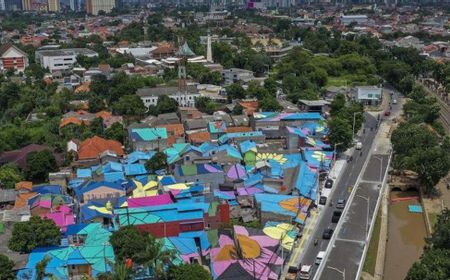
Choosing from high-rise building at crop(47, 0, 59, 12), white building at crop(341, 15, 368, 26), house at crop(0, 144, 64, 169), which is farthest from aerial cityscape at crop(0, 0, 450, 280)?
high-rise building at crop(47, 0, 59, 12)

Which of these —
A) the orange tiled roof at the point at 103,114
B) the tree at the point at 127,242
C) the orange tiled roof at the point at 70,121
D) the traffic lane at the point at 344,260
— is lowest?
the traffic lane at the point at 344,260

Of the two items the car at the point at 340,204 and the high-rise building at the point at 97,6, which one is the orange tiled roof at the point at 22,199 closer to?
the car at the point at 340,204

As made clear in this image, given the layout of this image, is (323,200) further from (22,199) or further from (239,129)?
(22,199)

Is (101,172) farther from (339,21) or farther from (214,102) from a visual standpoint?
(339,21)

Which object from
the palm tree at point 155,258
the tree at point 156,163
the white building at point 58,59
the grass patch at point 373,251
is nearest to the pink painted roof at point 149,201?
the tree at point 156,163

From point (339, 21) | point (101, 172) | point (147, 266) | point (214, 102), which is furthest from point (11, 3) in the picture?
point (147, 266)

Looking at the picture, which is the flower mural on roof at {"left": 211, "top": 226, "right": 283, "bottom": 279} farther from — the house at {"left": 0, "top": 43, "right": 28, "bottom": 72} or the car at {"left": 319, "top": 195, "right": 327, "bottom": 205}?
the house at {"left": 0, "top": 43, "right": 28, "bottom": 72}

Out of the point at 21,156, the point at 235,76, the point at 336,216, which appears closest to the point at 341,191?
the point at 336,216
